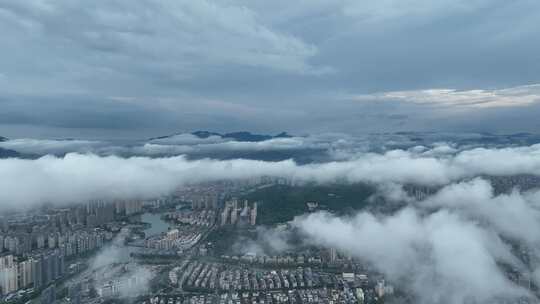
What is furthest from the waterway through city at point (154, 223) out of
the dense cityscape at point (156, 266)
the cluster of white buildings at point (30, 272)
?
the cluster of white buildings at point (30, 272)

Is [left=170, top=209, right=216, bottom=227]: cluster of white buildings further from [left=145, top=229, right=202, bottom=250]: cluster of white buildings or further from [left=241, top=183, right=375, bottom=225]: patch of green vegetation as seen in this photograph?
[left=241, top=183, right=375, bottom=225]: patch of green vegetation

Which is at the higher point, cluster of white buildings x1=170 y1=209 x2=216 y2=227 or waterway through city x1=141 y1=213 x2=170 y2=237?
cluster of white buildings x1=170 y1=209 x2=216 y2=227

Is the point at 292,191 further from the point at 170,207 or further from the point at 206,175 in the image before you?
the point at 206,175

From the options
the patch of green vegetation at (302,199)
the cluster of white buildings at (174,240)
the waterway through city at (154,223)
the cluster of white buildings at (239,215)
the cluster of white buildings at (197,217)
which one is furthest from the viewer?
the patch of green vegetation at (302,199)

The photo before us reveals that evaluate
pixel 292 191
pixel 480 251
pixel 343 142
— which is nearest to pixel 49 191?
pixel 292 191

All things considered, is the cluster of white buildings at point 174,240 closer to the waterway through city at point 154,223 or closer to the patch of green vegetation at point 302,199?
the waterway through city at point 154,223

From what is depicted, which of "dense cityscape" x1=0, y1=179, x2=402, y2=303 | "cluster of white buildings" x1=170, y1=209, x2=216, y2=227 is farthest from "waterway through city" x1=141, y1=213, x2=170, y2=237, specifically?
"cluster of white buildings" x1=170, y1=209, x2=216, y2=227

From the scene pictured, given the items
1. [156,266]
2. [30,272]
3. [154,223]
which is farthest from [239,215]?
[30,272]

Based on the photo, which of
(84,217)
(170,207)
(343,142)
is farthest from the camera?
(343,142)

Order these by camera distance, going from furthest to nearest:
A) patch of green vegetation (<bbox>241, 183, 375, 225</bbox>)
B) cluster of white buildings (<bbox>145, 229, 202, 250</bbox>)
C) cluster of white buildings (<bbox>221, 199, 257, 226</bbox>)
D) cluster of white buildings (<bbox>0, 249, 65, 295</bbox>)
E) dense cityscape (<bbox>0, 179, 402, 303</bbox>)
→ patch of green vegetation (<bbox>241, 183, 375, 225</bbox>), cluster of white buildings (<bbox>221, 199, 257, 226</bbox>), cluster of white buildings (<bbox>145, 229, 202, 250</bbox>), cluster of white buildings (<bbox>0, 249, 65, 295</bbox>), dense cityscape (<bbox>0, 179, 402, 303</bbox>)
